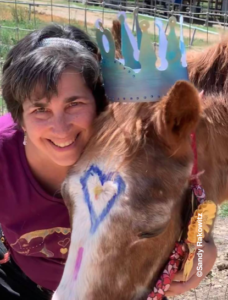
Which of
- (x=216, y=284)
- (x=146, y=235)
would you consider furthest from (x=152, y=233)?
(x=216, y=284)

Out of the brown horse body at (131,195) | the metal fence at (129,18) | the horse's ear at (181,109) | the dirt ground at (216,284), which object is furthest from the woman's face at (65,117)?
the dirt ground at (216,284)

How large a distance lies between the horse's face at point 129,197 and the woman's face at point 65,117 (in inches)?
6.0

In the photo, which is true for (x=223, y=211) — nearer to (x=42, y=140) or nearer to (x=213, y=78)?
(x=213, y=78)

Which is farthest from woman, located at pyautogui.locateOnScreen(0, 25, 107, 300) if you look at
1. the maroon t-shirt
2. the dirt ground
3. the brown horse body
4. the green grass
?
the green grass

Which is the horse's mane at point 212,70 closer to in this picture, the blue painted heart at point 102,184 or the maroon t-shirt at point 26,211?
the blue painted heart at point 102,184

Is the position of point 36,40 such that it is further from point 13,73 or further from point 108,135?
point 108,135

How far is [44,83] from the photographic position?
167 cm

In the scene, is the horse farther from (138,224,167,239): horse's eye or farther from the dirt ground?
the dirt ground

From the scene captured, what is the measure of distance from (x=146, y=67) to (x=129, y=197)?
42 centimetres

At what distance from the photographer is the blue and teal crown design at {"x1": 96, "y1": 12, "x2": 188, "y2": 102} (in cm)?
149

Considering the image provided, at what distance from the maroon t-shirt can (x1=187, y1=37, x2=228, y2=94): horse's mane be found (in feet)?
2.47

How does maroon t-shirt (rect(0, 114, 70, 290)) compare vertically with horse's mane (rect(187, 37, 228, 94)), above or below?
below

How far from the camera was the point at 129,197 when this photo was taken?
55.1 inches

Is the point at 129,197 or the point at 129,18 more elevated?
the point at 129,197
